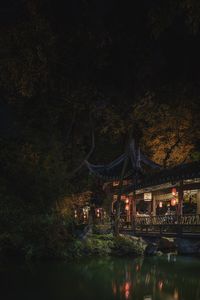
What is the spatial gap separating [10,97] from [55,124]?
309 centimetres

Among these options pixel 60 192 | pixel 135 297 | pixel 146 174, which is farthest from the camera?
pixel 146 174

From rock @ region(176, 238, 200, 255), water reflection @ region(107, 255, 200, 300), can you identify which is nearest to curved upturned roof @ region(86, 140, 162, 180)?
rock @ region(176, 238, 200, 255)

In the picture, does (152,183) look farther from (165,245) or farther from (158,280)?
(158,280)

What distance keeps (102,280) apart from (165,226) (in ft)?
28.0

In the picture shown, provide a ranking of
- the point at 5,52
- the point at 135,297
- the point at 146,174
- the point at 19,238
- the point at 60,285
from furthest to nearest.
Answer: the point at 146,174, the point at 19,238, the point at 5,52, the point at 60,285, the point at 135,297

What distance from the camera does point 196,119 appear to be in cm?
2441

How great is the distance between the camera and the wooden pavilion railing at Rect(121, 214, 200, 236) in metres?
20.0

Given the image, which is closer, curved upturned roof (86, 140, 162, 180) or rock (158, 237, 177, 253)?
rock (158, 237, 177, 253)

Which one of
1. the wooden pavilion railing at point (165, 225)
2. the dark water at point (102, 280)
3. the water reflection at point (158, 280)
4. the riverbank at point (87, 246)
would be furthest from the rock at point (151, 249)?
the dark water at point (102, 280)

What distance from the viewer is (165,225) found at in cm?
2234

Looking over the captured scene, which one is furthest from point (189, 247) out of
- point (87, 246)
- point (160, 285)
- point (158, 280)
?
point (160, 285)

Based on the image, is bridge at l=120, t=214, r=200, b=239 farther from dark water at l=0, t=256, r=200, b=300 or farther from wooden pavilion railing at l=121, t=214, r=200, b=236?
dark water at l=0, t=256, r=200, b=300

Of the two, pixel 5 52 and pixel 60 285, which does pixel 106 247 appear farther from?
pixel 5 52

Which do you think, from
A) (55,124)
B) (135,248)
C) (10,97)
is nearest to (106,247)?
(135,248)
